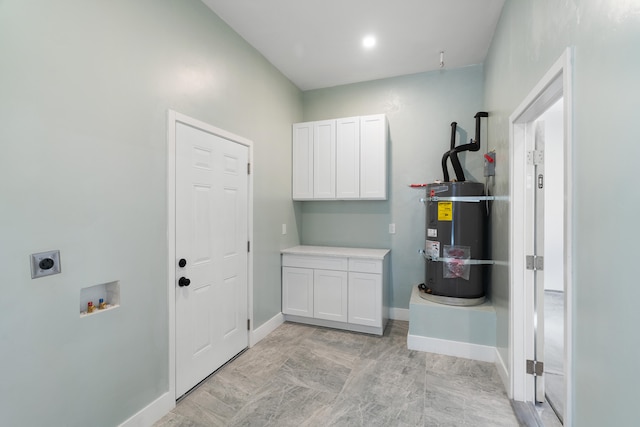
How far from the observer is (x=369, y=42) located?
284 centimetres

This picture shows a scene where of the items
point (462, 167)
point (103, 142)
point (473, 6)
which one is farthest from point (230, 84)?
point (462, 167)

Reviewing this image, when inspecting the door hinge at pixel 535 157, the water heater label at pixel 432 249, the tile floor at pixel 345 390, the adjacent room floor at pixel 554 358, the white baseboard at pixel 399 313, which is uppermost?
the door hinge at pixel 535 157

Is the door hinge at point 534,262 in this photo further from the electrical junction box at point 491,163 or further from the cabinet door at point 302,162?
the cabinet door at point 302,162

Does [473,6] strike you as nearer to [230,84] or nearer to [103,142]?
[230,84]

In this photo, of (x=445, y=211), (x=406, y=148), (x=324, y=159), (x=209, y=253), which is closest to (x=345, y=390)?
(x=209, y=253)

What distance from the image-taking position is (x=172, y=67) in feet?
6.63

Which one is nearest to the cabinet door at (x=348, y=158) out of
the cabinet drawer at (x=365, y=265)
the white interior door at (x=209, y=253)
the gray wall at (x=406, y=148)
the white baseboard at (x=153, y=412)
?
the gray wall at (x=406, y=148)

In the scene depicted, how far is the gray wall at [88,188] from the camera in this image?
127cm

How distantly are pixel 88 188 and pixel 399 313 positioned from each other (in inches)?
133

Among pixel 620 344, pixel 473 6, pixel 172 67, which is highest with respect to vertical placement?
pixel 473 6

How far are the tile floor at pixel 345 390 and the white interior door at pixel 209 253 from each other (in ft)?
0.77

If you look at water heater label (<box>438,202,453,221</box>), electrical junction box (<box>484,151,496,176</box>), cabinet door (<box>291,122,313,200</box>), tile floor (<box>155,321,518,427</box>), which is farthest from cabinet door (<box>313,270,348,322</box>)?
electrical junction box (<box>484,151,496,176</box>)

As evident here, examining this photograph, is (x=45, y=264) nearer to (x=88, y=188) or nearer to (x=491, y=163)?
(x=88, y=188)

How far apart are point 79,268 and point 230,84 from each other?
1.90 m
